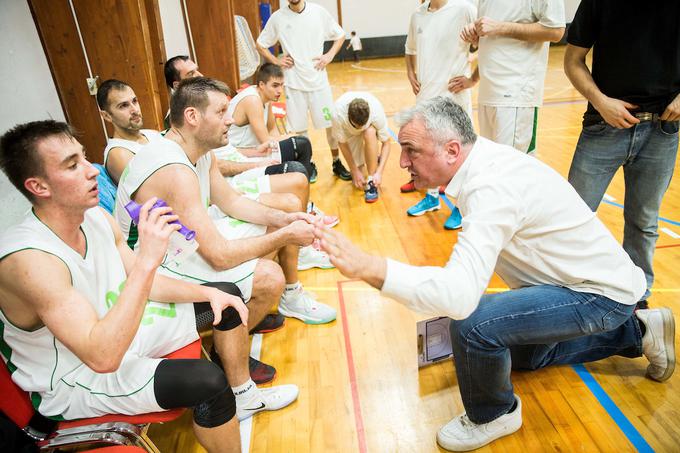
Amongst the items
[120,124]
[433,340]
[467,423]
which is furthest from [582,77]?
[120,124]

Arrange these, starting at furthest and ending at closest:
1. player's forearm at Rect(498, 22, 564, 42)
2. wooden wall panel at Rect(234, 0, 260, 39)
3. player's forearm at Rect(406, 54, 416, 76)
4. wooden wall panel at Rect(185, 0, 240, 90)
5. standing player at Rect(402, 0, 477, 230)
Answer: wooden wall panel at Rect(234, 0, 260, 39) → wooden wall panel at Rect(185, 0, 240, 90) → player's forearm at Rect(406, 54, 416, 76) → standing player at Rect(402, 0, 477, 230) → player's forearm at Rect(498, 22, 564, 42)

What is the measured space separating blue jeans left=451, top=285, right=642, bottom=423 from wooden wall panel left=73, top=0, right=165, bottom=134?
3160 mm

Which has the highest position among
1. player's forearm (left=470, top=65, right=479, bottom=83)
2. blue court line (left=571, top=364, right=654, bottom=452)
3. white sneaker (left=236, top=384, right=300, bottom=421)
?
player's forearm (left=470, top=65, right=479, bottom=83)

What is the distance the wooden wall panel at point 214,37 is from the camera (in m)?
5.94

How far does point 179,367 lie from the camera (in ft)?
5.04

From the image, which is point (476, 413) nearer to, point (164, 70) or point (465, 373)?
point (465, 373)

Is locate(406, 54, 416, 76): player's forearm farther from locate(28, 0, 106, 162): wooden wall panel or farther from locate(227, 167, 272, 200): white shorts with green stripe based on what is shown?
locate(28, 0, 106, 162): wooden wall panel

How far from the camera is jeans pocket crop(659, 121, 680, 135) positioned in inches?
82.3

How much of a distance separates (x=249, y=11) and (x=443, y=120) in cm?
827

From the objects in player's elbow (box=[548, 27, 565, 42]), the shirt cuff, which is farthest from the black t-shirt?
the shirt cuff

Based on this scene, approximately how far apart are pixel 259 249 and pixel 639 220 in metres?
2.03

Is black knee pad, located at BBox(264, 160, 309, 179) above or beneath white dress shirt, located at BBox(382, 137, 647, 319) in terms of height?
beneath

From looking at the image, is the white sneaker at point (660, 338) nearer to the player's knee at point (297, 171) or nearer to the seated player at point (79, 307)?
the seated player at point (79, 307)

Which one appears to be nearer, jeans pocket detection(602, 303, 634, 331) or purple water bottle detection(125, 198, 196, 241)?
purple water bottle detection(125, 198, 196, 241)
